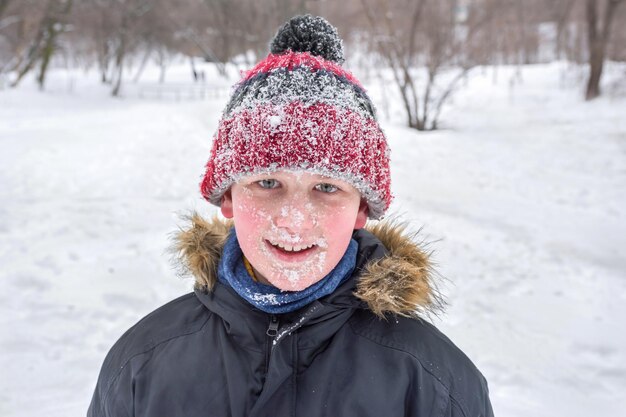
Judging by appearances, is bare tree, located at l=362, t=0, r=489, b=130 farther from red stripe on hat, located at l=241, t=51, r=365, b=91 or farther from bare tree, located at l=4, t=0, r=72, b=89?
bare tree, located at l=4, t=0, r=72, b=89

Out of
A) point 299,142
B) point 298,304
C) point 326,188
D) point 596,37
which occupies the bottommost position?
point 298,304

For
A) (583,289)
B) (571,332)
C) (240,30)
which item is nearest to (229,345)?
(571,332)

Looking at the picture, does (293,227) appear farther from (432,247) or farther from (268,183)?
(432,247)

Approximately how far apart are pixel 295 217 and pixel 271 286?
0.25 metres

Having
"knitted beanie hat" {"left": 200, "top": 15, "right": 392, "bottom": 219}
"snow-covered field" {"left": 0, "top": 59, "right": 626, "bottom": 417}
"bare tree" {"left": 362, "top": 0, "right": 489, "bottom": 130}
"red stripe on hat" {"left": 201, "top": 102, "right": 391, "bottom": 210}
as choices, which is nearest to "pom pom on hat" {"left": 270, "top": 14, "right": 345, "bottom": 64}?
"knitted beanie hat" {"left": 200, "top": 15, "right": 392, "bottom": 219}

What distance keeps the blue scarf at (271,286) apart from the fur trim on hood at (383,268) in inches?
2.2

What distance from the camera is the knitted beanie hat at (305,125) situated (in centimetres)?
131

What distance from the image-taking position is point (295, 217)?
121 cm

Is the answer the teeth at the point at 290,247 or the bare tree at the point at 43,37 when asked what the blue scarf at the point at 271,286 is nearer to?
the teeth at the point at 290,247

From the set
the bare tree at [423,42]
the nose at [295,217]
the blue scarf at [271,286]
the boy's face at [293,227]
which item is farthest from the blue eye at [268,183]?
the bare tree at [423,42]

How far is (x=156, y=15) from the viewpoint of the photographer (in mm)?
26188

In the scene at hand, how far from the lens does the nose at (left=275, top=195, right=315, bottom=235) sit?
121cm

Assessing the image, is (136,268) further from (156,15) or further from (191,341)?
(156,15)

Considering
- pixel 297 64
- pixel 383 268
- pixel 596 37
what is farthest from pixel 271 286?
pixel 596 37
